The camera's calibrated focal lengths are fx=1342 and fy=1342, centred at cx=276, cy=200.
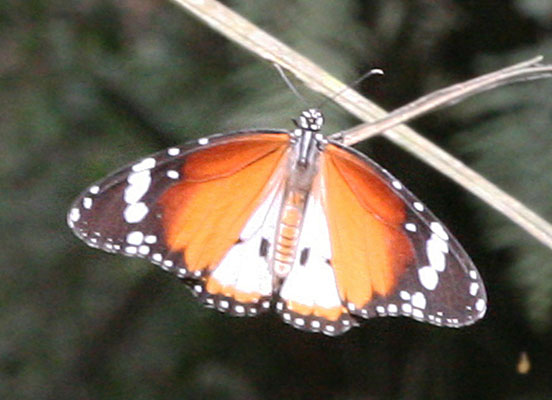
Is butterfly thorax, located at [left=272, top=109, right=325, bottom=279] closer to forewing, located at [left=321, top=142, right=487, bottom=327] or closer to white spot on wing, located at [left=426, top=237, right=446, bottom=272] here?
forewing, located at [left=321, top=142, right=487, bottom=327]

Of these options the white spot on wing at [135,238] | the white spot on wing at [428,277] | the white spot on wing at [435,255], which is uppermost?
the white spot on wing at [435,255]

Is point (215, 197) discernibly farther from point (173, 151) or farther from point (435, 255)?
point (435, 255)

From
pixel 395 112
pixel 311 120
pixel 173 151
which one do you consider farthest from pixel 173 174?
pixel 395 112

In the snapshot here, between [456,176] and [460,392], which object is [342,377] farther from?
[456,176]

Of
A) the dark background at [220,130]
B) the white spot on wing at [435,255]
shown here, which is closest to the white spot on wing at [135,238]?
the dark background at [220,130]

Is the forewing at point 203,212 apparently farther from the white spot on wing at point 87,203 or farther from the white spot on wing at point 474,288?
the white spot on wing at point 474,288

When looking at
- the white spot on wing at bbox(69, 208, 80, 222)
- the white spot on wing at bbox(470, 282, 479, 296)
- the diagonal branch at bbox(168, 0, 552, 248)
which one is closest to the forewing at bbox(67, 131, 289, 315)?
the white spot on wing at bbox(69, 208, 80, 222)

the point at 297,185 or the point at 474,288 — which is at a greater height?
the point at 297,185

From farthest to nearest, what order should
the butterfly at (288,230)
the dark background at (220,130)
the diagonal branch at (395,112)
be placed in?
the dark background at (220,130) < the butterfly at (288,230) < the diagonal branch at (395,112)
